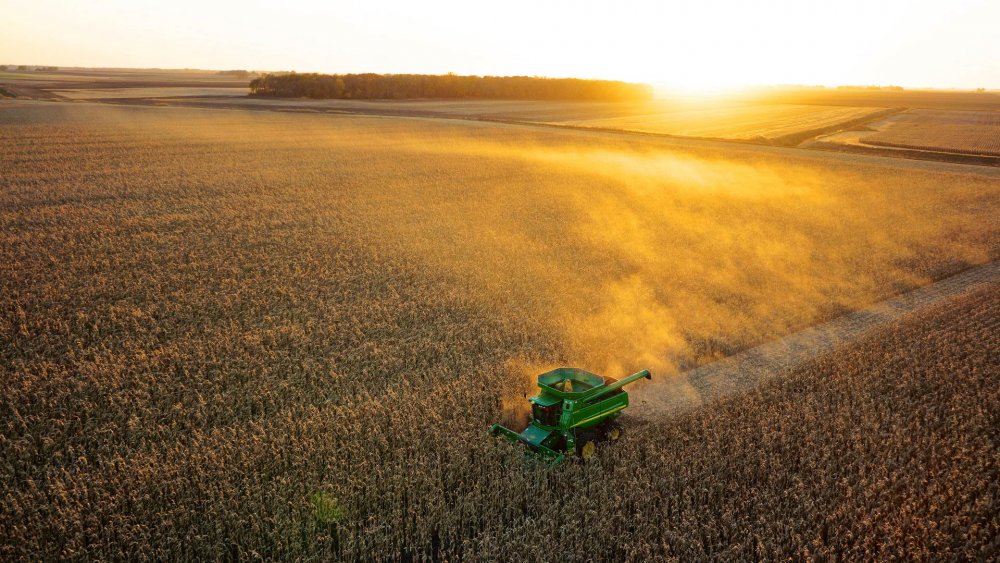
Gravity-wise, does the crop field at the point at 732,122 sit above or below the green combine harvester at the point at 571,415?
above

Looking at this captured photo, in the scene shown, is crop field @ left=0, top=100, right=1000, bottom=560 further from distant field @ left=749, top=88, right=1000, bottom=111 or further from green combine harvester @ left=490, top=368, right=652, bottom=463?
distant field @ left=749, top=88, right=1000, bottom=111

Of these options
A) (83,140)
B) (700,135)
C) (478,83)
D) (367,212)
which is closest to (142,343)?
(367,212)

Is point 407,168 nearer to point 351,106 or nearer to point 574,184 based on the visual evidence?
point 574,184

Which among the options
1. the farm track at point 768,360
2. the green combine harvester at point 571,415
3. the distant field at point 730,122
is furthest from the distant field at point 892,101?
the green combine harvester at point 571,415

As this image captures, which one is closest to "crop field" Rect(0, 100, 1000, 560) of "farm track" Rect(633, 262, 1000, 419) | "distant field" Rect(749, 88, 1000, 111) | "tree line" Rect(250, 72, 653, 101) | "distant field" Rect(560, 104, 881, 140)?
"farm track" Rect(633, 262, 1000, 419)

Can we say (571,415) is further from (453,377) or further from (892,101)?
(892,101)

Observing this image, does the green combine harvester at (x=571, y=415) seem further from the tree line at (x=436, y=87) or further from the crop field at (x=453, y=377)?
the tree line at (x=436, y=87)
